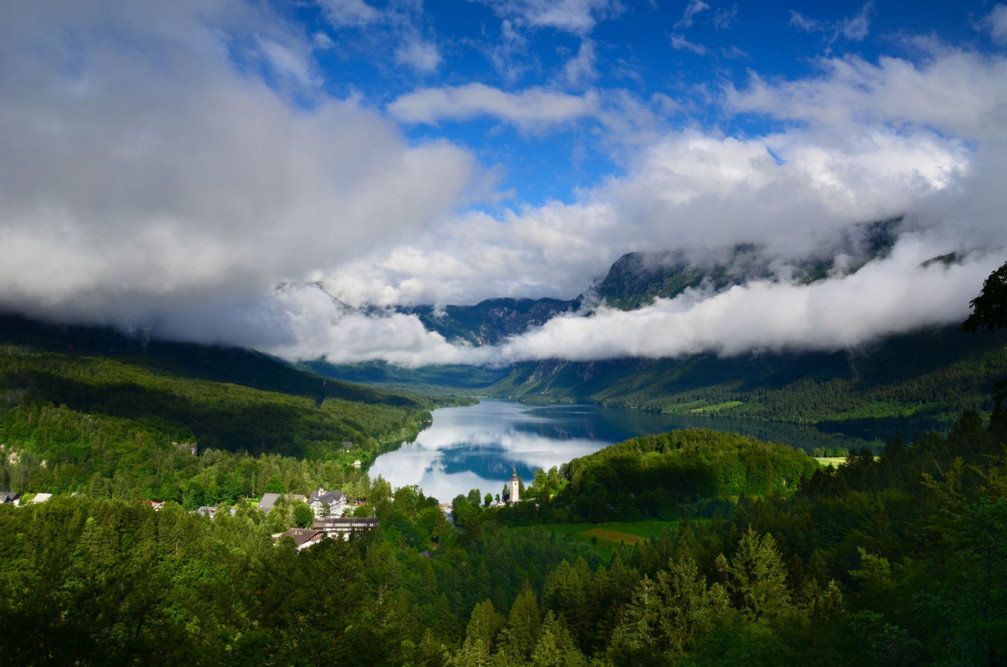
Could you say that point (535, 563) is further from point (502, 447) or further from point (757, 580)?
point (502, 447)

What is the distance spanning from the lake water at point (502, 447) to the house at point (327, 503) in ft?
54.8

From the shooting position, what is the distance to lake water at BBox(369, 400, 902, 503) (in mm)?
103881

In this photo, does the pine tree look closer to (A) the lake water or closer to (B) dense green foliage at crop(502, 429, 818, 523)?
(B) dense green foliage at crop(502, 429, 818, 523)

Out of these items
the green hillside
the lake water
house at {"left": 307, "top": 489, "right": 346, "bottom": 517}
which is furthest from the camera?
the lake water

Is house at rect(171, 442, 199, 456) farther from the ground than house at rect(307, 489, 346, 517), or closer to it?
farther from the ground

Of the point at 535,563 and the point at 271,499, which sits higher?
the point at 535,563

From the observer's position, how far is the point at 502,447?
148 meters

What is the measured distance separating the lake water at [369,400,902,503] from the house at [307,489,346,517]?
16691 millimetres

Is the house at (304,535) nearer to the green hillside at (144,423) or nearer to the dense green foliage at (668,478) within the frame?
the dense green foliage at (668,478)

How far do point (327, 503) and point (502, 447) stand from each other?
7845 centimetres

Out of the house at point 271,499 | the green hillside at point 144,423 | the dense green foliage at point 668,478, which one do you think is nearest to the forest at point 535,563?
the dense green foliage at point 668,478

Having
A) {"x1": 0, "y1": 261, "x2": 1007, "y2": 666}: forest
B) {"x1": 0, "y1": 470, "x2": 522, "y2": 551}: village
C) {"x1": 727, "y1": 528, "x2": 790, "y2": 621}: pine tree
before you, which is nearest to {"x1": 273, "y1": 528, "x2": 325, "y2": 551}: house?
{"x1": 0, "y1": 470, "x2": 522, "y2": 551}: village

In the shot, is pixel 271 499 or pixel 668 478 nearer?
pixel 271 499

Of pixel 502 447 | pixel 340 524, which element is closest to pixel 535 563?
pixel 340 524
